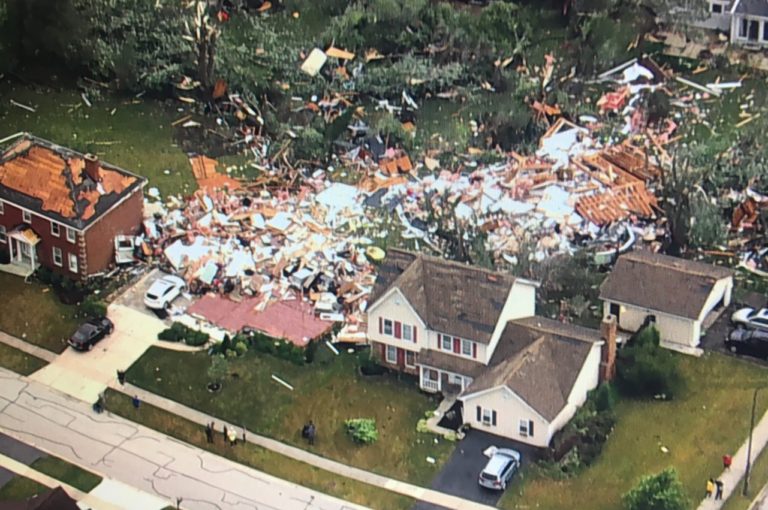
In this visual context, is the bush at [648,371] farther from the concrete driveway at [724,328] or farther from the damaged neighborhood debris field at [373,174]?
the concrete driveway at [724,328]

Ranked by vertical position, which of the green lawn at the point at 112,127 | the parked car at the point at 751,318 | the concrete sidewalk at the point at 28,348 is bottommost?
the concrete sidewalk at the point at 28,348

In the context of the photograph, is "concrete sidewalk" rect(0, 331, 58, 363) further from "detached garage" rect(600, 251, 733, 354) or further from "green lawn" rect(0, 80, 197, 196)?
Answer: "detached garage" rect(600, 251, 733, 354)

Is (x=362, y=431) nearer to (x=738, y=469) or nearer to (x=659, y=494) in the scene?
(x=659, y=494)

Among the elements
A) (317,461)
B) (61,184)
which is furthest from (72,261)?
(317,461)

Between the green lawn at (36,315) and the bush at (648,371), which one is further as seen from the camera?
the green lawn at (36,315)

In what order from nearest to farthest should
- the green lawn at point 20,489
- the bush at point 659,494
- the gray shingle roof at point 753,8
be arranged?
1. the bush at point 659,494
2. the green lawn at point 20,489
3. the gray shingle roof at point 753,8

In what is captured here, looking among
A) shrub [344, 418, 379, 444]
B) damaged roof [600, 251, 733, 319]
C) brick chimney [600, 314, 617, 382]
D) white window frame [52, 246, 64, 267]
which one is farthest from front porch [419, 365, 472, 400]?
white window frame [52, 246, 64, 267]

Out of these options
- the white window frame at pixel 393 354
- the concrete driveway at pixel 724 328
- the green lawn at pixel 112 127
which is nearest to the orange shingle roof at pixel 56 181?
the green lawn at pixel 112 127

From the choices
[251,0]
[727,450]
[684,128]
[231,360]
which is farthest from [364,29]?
[727,450]
